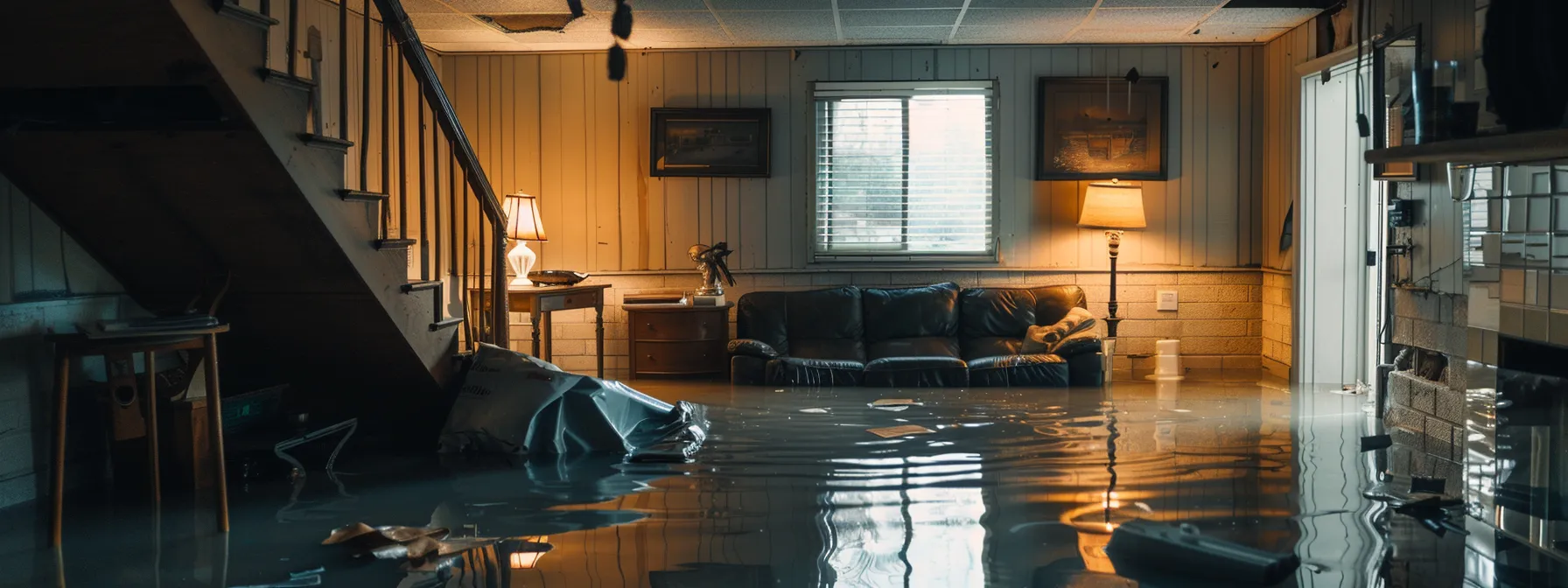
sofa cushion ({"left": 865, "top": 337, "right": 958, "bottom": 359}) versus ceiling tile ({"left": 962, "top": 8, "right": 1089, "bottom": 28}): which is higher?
ceiling tile ({"left": 962, "top": 8, "right": 1089, "bottom": 28})

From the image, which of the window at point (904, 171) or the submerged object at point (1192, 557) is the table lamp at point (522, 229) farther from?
the submerged object at point (1192, 557)

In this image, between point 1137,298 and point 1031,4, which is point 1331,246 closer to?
point 1137,298

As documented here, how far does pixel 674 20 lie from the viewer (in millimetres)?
6996

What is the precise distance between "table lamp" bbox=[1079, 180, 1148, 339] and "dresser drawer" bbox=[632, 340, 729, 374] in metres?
2.52

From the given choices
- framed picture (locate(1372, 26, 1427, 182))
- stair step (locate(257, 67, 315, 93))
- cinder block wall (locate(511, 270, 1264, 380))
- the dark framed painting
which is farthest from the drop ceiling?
stair step (locate(257, 67, 315, 93))

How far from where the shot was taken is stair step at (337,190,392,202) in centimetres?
401

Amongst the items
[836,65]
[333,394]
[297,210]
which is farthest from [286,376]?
[836,65]

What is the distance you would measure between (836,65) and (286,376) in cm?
424

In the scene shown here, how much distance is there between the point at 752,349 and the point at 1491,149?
188 inches

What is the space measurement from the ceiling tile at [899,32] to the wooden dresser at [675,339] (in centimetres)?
191

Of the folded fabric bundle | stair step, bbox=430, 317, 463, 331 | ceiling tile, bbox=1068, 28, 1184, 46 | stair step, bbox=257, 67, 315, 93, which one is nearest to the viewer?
stair step, bbox=257, 67, 315, 93

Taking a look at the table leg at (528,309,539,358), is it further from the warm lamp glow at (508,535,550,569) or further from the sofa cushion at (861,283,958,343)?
the warm lamp glow at (508,535,550,569)

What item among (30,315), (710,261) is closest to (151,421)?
(30,315)

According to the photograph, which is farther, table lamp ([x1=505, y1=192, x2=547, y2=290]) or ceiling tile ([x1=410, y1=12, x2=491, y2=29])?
table lamp ([x1=505, y1=192, x2=547, y2=290])
